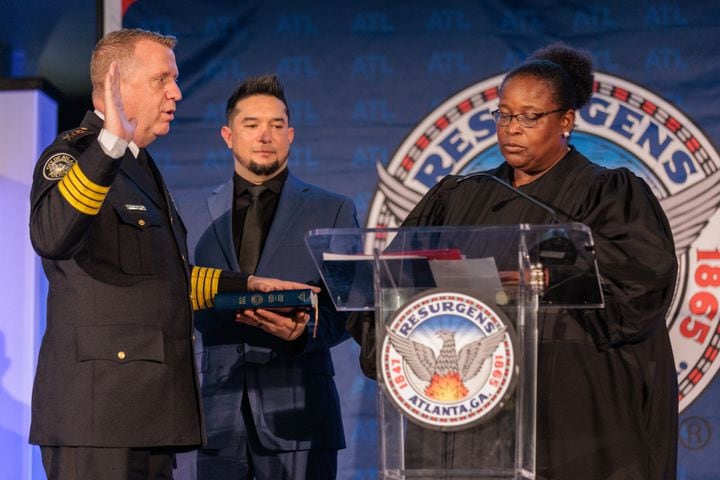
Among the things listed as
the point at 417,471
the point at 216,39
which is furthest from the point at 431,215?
the point at 216,39

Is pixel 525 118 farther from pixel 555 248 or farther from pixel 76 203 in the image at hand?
pixel 76 203

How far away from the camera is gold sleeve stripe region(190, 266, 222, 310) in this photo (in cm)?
312

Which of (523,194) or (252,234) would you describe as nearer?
(523,194)

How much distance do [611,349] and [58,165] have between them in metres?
1.51

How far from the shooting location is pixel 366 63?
440 centimetres

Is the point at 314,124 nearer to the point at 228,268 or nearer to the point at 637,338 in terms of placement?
the point at 228,268

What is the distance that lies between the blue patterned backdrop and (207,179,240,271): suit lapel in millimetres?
729

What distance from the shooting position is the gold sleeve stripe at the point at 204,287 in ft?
10.2

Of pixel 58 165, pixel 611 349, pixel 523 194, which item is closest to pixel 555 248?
pixel 523 194

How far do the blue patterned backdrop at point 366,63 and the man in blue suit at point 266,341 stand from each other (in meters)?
0.72

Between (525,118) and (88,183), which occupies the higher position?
(525,118)

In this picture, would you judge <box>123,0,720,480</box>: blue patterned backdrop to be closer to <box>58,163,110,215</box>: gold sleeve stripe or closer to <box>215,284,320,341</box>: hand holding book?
<box>215,284,320,341</box>: hand holding book

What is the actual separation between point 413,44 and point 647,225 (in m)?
1.91

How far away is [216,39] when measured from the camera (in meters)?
4.45
